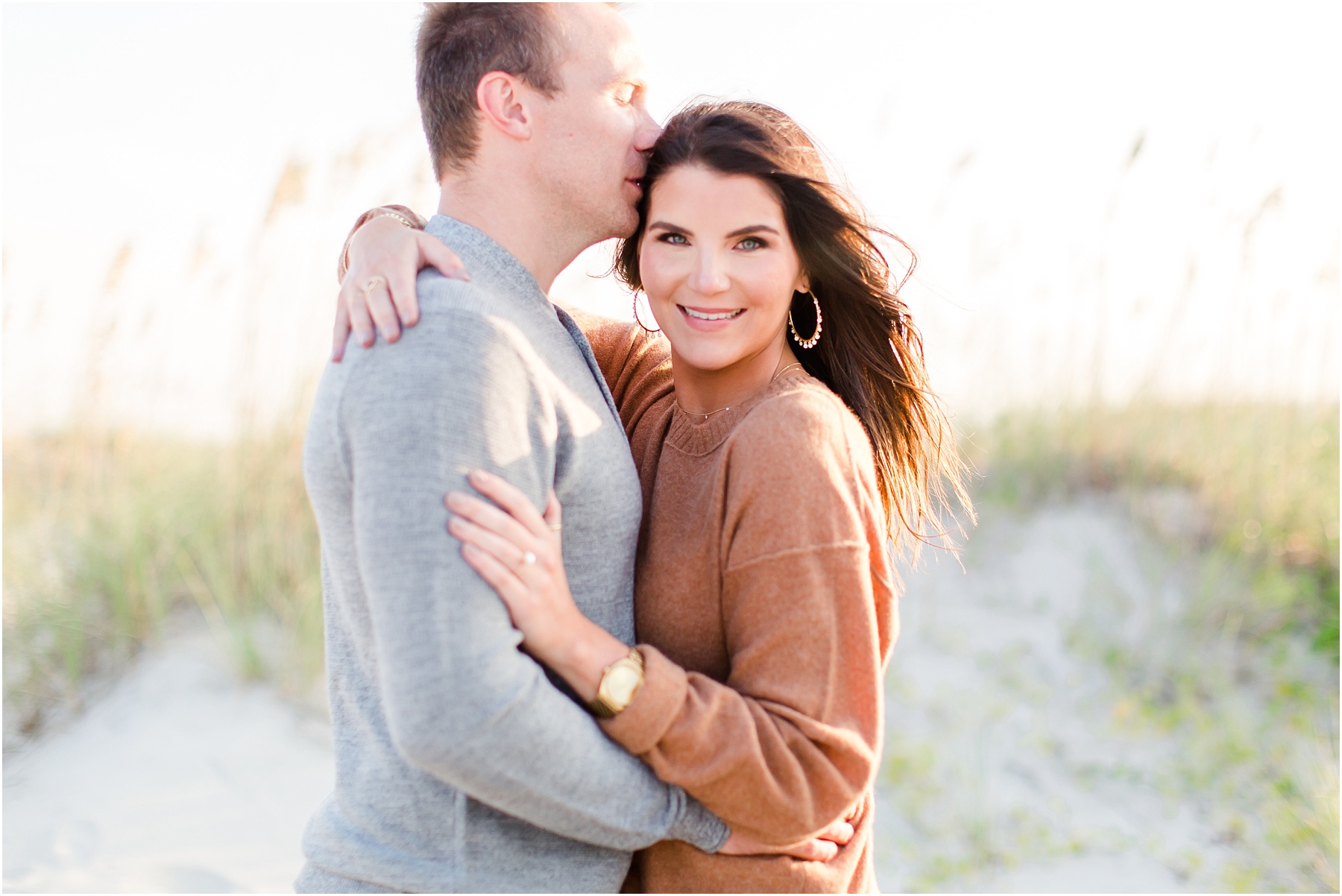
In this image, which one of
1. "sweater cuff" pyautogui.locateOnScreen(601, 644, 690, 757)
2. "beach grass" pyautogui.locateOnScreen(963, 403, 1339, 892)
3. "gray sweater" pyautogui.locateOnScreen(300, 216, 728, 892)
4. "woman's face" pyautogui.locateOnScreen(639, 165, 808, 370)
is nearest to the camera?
"gray sweater" pyautogui.locateOnScreen(300, 216, 728, 892)

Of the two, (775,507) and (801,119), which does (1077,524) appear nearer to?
(801,119)

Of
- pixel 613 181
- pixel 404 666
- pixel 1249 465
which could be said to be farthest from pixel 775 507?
pixel 1249 465

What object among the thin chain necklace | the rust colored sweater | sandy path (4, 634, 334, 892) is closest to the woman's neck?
the thin chain necklace

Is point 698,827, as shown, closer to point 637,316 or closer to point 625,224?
point 625,224

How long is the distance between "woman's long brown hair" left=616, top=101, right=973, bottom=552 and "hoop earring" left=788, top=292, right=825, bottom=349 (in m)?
0.01

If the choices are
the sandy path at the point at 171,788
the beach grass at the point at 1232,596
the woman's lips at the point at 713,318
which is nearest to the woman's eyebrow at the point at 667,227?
the woman's lips at the point at 713,318

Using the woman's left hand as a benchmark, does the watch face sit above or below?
below

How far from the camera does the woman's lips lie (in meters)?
Result: 2.09

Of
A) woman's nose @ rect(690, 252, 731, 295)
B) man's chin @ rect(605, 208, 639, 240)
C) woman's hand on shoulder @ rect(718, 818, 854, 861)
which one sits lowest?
woman's hand on shoulder @ rect(718, 818, 854, 861)

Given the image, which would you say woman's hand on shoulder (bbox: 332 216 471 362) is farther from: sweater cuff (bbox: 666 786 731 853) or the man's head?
sweater cuff (bbox: 666 786 731 853)

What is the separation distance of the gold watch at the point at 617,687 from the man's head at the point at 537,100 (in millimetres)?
977

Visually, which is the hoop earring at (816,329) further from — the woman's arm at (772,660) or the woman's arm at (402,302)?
the woman's arm at (772,660)

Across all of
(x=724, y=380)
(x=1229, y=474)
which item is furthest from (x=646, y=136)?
(x=1229, y=474)

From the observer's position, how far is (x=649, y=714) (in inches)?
59.9
